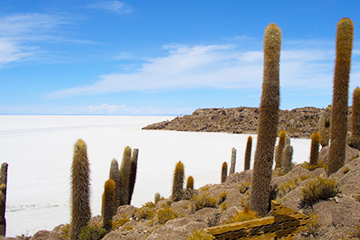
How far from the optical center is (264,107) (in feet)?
20.8

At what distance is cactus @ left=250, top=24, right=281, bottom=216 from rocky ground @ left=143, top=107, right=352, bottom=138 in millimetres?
Result: 35007

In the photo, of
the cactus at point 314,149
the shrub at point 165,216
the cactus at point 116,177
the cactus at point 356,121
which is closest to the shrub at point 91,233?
the shrub at point 165,216

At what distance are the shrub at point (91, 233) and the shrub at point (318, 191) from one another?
5.60 m

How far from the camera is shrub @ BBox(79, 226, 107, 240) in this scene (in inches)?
293

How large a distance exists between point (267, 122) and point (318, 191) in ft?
5.99

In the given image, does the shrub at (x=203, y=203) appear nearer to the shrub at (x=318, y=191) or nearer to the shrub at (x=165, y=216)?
the shrub at (x=165, y=216)

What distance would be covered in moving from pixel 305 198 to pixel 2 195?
10331 mm

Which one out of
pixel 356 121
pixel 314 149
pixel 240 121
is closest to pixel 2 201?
pixel 314 149

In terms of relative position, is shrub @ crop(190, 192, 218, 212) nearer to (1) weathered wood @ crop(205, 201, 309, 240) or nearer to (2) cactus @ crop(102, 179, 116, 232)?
(2) cactus @ crop(102, 179, 116, 232)

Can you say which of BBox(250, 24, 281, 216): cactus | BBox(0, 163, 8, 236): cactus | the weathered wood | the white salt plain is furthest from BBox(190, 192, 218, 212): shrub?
BBox(0, 163, 8, 236): cactus

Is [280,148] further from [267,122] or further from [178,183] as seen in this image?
[267,122]

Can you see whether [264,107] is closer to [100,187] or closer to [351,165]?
[351,165]

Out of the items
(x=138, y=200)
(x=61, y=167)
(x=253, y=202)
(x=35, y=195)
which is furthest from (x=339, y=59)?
(x=61, y=167)

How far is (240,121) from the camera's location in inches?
1969
